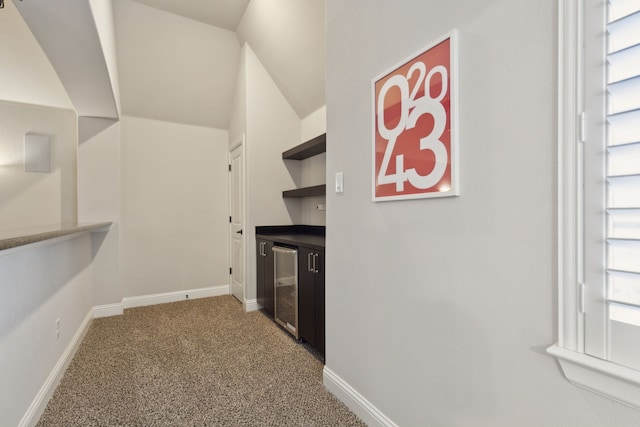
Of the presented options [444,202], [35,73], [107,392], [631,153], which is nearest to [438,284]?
[444,202]

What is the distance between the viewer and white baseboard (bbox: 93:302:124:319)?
347 cm

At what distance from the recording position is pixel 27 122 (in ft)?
10.9

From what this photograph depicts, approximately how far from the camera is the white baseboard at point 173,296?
3.86 metres

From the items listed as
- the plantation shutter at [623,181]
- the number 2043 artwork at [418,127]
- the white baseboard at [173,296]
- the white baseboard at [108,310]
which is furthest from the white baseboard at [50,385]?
the plantation shutter at [623,181]

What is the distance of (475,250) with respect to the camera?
1108 mm

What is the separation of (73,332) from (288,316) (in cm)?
186

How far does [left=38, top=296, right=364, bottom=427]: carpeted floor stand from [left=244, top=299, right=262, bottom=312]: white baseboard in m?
0.36

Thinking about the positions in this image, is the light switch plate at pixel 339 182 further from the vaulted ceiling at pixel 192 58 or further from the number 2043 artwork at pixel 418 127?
the vaulted ceiling at pixel 192 58

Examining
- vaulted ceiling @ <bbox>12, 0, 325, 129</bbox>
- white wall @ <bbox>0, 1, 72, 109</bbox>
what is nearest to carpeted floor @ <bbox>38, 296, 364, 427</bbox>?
vaulted ceiling @ <bbox>12, 0, 325, 129</bbox>

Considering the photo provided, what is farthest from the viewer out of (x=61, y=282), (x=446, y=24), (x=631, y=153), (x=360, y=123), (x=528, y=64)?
(x=61, y=282)

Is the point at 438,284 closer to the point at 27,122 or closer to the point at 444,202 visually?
the point at 444,202

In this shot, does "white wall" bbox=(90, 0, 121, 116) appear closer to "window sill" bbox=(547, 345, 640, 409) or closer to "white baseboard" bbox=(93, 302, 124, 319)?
"white baseboard" bbox=(93, 302, 124, 319)

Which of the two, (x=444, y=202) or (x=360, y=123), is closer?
(x=444, y=202)

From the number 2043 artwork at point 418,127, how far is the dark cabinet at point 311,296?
1028 millimetres
